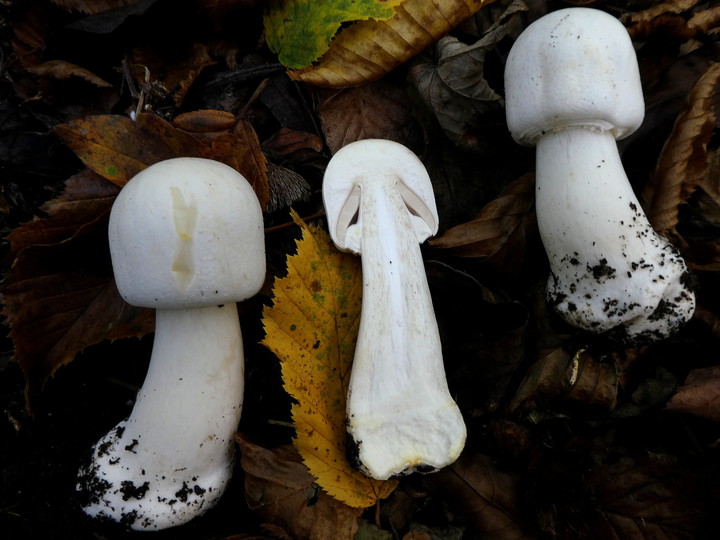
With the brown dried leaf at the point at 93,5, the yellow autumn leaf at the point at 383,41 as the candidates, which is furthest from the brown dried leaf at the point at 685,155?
the brown dried leaf at the point at 93,5

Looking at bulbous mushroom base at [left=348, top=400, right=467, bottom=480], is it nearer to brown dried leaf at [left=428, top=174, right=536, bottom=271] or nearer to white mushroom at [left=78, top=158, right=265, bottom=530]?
white mushroom at [left=78, top=158, right=265, bottom=530]

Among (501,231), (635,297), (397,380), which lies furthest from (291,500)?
(635,297)

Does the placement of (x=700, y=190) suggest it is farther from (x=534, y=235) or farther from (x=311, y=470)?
(x=311, y=470)

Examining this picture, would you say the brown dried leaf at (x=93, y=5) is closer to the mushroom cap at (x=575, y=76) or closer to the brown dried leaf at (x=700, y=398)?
the mushroom cap at (x=575, y=76)

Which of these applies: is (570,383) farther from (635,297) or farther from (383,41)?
(383,41)

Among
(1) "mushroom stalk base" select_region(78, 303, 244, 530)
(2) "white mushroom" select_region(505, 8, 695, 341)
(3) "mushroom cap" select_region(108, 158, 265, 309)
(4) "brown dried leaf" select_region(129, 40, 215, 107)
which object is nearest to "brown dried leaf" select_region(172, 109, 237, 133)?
(4) "brown dried leaf" select_region(129, 40, 215, 107)

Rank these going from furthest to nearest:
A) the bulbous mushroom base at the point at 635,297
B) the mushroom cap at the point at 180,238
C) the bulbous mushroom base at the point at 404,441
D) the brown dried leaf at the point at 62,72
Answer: the brown dried leaf at the point at 62,72, the bulbous mushroom base at the point at 635,297, the bulbous mushroom base at the point at 404,441, the mushroom cap at the point at 180,238
